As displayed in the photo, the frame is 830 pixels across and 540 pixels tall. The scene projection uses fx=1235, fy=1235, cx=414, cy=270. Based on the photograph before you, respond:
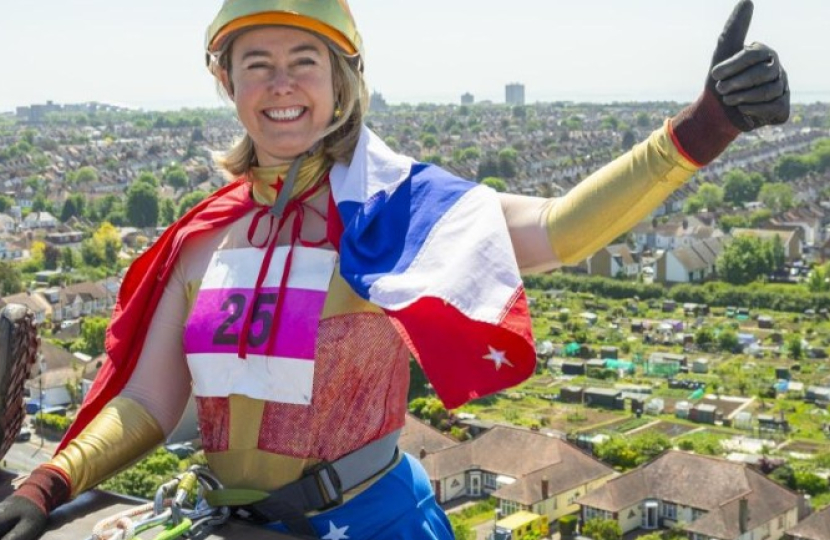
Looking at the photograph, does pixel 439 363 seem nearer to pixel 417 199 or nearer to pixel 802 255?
pixel 417 199

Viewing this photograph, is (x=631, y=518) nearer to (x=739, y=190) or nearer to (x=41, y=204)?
(x=739, y=190)

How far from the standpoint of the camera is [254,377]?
1383mm

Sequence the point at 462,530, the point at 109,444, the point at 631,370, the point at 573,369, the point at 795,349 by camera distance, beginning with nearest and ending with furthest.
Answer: the point at 109,444 → the point at 462,530 → the point at 573,369 → the point at 631,370 → the point at 795,349

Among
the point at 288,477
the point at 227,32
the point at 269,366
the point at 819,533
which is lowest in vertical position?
the point at 819,533

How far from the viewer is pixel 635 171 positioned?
1.32 meters

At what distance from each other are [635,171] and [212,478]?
564 millimetres

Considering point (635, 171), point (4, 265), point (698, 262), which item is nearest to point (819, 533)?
point (635, 171)

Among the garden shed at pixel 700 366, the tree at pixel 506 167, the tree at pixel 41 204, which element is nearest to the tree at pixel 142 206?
the tree at pixel 41 204

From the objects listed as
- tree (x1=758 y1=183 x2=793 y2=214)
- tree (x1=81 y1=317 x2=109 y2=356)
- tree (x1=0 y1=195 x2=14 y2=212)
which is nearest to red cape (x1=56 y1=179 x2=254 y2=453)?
tree (x1=81 y1=317 x2=109 y2=356)

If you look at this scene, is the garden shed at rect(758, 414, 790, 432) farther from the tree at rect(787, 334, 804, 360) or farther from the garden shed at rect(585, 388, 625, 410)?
the tree at rect(787, 334, 804, 360)

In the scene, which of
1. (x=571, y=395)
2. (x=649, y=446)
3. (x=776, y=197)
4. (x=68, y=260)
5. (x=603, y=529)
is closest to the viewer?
(x=603, y=529)

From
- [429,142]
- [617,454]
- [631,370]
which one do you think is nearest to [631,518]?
[617,454]

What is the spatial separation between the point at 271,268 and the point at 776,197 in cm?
3607

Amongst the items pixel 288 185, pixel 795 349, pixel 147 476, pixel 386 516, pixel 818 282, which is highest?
pixel 288 185
